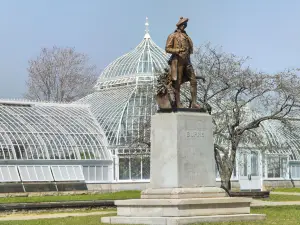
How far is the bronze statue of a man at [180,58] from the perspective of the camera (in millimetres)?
19203

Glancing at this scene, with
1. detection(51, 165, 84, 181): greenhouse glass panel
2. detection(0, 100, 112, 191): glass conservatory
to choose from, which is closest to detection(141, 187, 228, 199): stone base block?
detection(0, 100, 112, 191): glass conservatory

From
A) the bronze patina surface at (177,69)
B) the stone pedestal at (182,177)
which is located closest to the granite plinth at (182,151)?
the stone pedestal at (182,177)

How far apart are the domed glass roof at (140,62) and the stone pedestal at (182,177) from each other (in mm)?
38707

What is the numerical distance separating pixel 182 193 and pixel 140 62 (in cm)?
4134

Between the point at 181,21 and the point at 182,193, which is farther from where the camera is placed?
the point at 181,21

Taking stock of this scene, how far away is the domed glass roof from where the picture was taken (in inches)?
2293

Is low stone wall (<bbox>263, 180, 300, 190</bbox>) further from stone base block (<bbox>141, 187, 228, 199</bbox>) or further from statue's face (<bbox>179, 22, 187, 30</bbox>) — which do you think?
stone base block (<bbox>141, 187, 228, 199</bbox>)

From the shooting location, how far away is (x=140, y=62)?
58812 mm

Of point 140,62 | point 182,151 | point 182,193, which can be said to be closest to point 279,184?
point 140,62

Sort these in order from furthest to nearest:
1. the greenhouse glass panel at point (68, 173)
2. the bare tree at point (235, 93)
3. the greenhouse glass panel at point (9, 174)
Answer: the greenhouse glass panel at point (68, 173) < the greenhouse glass panel at point (9, 174) < the bare tree at point (235, 93)

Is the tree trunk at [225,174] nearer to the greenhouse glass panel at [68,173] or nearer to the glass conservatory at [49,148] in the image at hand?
the glass conservatory at [49,148]

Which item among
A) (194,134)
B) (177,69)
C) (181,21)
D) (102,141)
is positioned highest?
(181,21)

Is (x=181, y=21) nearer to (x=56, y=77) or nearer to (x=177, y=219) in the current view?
(x=177, y=219)

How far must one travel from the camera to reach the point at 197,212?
1758cm
